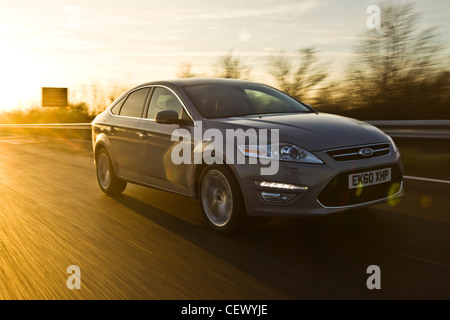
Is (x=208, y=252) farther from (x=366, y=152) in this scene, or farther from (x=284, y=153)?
(x=366, y=152)

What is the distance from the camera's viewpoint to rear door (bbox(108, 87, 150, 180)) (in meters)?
6.67

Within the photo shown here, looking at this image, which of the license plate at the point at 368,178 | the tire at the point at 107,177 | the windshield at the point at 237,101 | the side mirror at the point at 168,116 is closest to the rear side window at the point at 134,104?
the tire at the point at 107,177

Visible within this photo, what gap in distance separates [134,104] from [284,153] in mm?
3015

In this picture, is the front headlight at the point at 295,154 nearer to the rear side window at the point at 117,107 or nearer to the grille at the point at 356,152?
the grille at the point at 356,152

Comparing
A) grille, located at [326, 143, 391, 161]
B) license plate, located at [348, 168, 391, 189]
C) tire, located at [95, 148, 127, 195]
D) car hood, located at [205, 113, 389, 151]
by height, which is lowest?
tire, located at [95, 148, 127, 195]

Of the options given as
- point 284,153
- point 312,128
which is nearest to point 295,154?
point 284,153

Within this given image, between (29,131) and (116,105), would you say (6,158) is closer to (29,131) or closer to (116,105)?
(116,105)

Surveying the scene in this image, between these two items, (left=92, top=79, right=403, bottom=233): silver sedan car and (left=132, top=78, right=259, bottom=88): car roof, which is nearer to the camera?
(left=92, top=79, right=403, bottom=233): silver sedan car

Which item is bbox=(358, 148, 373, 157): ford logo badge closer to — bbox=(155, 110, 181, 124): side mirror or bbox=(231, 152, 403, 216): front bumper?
bbox=(231, 152, 403, 216): front bumper

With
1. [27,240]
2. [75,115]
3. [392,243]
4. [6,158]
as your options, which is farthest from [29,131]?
[392,243]

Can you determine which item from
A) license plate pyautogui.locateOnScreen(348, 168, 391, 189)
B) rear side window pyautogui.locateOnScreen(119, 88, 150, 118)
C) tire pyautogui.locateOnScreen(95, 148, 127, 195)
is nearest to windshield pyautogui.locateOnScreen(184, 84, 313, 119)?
rear side window pyautogui.locateOnScreen(119, 88, 150, 118)

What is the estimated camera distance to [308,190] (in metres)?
4.50

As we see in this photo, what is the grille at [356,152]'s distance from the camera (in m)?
4.60

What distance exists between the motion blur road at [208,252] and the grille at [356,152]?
0.73 meters
